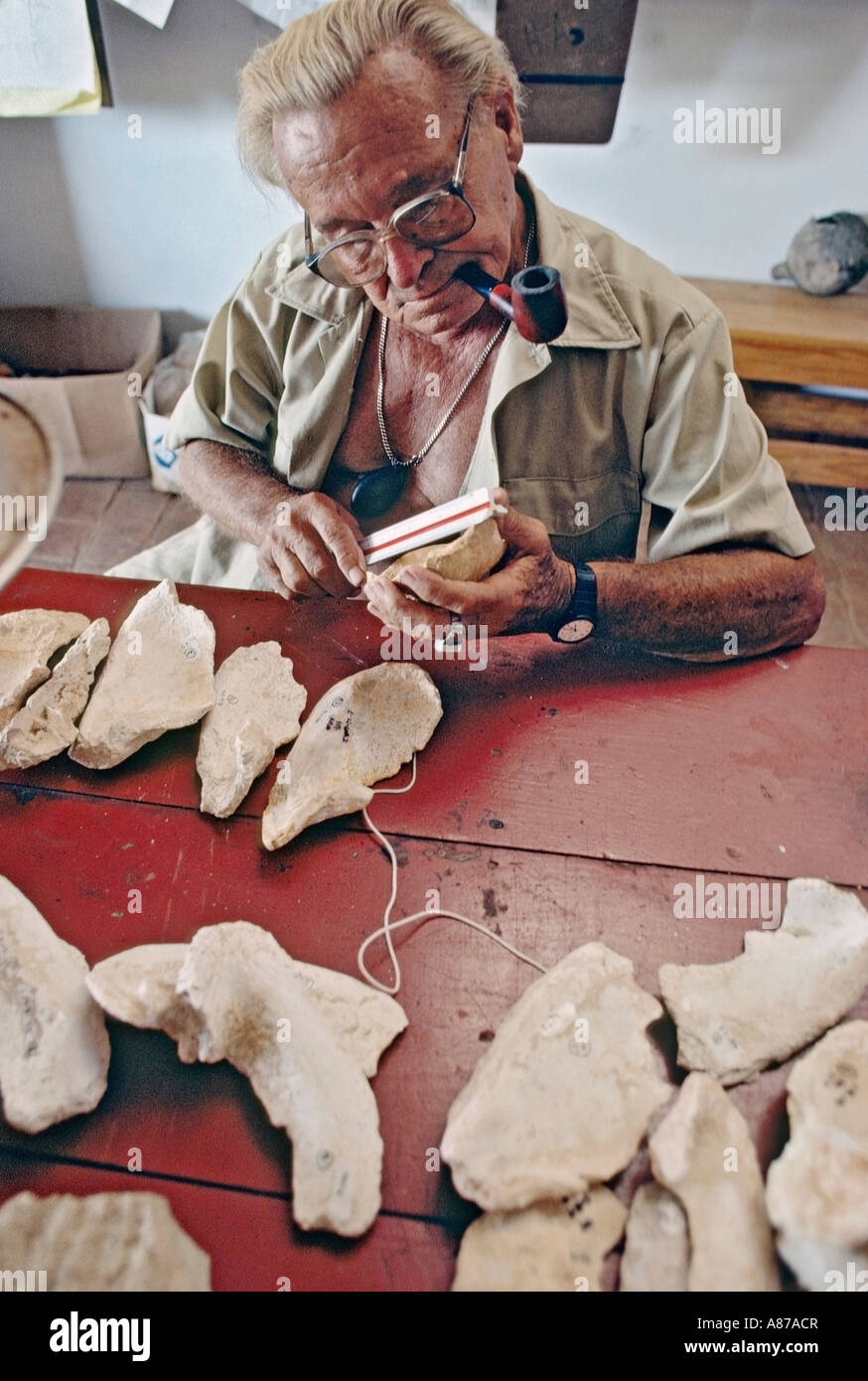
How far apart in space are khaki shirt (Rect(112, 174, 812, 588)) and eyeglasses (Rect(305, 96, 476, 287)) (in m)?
0.25

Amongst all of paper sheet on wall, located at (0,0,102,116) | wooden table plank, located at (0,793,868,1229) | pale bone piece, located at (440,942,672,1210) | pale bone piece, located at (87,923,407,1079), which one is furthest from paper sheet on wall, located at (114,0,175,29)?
pale bone piece, located at (440,942,672,1210)

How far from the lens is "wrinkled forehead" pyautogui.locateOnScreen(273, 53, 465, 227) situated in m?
1.29

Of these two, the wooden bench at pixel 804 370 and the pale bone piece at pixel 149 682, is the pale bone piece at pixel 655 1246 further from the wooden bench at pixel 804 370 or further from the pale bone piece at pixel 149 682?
the wooden bench at pixel 804 370

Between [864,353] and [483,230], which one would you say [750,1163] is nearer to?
[483,230]

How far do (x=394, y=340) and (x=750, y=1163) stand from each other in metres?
1.53

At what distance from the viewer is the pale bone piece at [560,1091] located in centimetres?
99

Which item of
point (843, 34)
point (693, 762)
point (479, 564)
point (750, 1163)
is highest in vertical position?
point (843, 34)

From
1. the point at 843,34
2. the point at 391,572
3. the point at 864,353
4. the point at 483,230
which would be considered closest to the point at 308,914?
the point at 391,572

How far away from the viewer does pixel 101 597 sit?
174 centimetres

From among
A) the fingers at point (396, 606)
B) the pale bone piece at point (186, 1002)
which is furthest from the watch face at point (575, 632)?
the pale bone piece at point (186, 1002)

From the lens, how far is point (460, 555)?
136 cm

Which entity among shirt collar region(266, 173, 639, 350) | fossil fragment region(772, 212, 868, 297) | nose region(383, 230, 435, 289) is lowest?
fossil fragment region(772, 212, 868, 297)

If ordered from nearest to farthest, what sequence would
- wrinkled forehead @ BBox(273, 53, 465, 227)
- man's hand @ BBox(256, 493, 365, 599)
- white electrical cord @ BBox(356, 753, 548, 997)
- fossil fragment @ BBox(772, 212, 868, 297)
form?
1. white electrical cord @ BBox(356, 753, 548, 997)
2. wrinkled forehead @ BBox(273, 53, 465, 227)
3. man's hand @ BBox(256, 493, 365, 599)
4. fossil fragment @ BBox(772, 212, 868, 297)

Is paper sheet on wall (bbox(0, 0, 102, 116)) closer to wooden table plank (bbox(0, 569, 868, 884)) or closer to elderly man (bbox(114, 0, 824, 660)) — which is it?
elderly man (bbox(114, 0, 824, 660))
